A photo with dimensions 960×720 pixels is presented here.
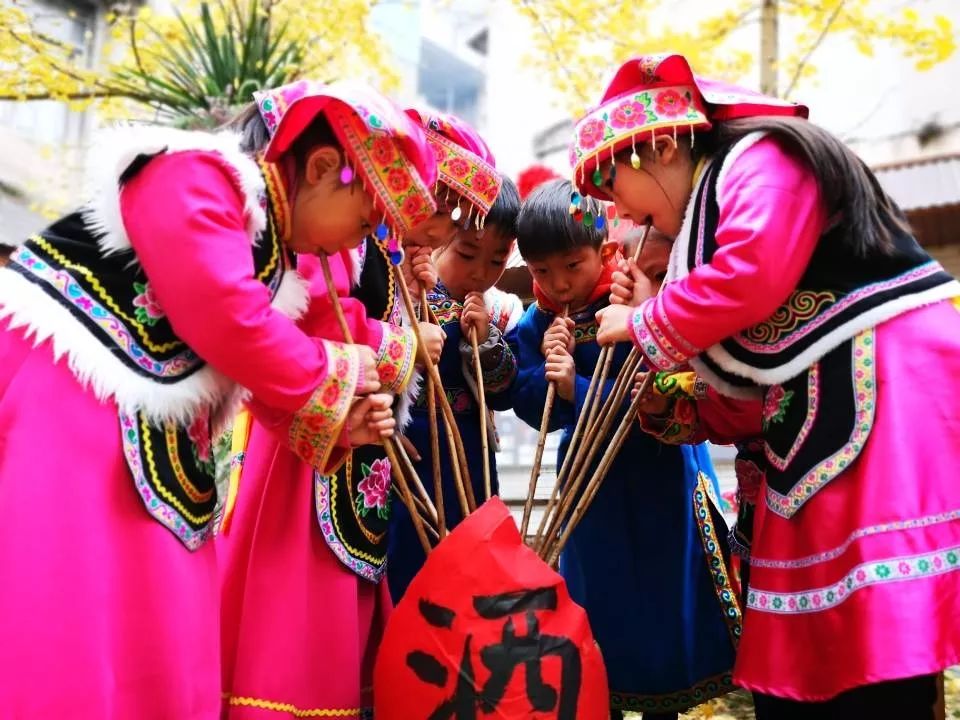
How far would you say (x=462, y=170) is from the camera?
75.9 inches

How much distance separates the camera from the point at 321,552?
1.67m

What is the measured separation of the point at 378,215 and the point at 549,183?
2.78 ft

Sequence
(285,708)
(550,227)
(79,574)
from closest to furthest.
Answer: (79,574) → (285,708) → (550,227)

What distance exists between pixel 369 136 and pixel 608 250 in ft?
3.15

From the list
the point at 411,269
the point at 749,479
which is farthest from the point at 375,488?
the point at 749,479

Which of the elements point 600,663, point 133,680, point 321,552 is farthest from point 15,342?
point 600,663

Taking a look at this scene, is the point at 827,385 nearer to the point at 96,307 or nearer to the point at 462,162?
the point at 462,162

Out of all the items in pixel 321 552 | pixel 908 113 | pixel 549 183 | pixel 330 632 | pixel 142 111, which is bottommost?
pixel 330 632

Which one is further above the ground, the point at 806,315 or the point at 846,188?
the point at 846,188

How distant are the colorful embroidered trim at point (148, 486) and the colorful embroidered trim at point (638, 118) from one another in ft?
3.33

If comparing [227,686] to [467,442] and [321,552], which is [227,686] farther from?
[467,442]

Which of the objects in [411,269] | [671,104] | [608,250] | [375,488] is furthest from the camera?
[608,250]

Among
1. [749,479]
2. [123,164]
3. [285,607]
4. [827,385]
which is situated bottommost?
[285,607]

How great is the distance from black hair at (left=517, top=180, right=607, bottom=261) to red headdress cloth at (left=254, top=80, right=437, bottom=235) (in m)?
0.60
